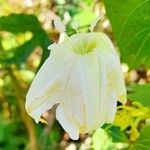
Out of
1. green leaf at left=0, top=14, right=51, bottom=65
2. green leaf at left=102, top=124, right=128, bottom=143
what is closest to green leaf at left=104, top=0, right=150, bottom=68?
green leaf at left=102, top=124, right=128, bottom=143

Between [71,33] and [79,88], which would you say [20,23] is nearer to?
[71,33]

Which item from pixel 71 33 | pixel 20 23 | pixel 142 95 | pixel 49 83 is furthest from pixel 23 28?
pixel 49 83

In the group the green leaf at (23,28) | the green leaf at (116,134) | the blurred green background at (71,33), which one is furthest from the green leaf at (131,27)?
the green leaf at (23,28)

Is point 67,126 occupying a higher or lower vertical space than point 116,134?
higher

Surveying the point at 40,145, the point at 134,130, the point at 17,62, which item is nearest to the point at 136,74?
the point at 40,145

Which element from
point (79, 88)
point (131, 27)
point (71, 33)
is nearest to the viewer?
point (79, 88)

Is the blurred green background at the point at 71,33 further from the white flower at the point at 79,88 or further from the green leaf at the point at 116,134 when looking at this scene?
the white flower at the point at 79,88
